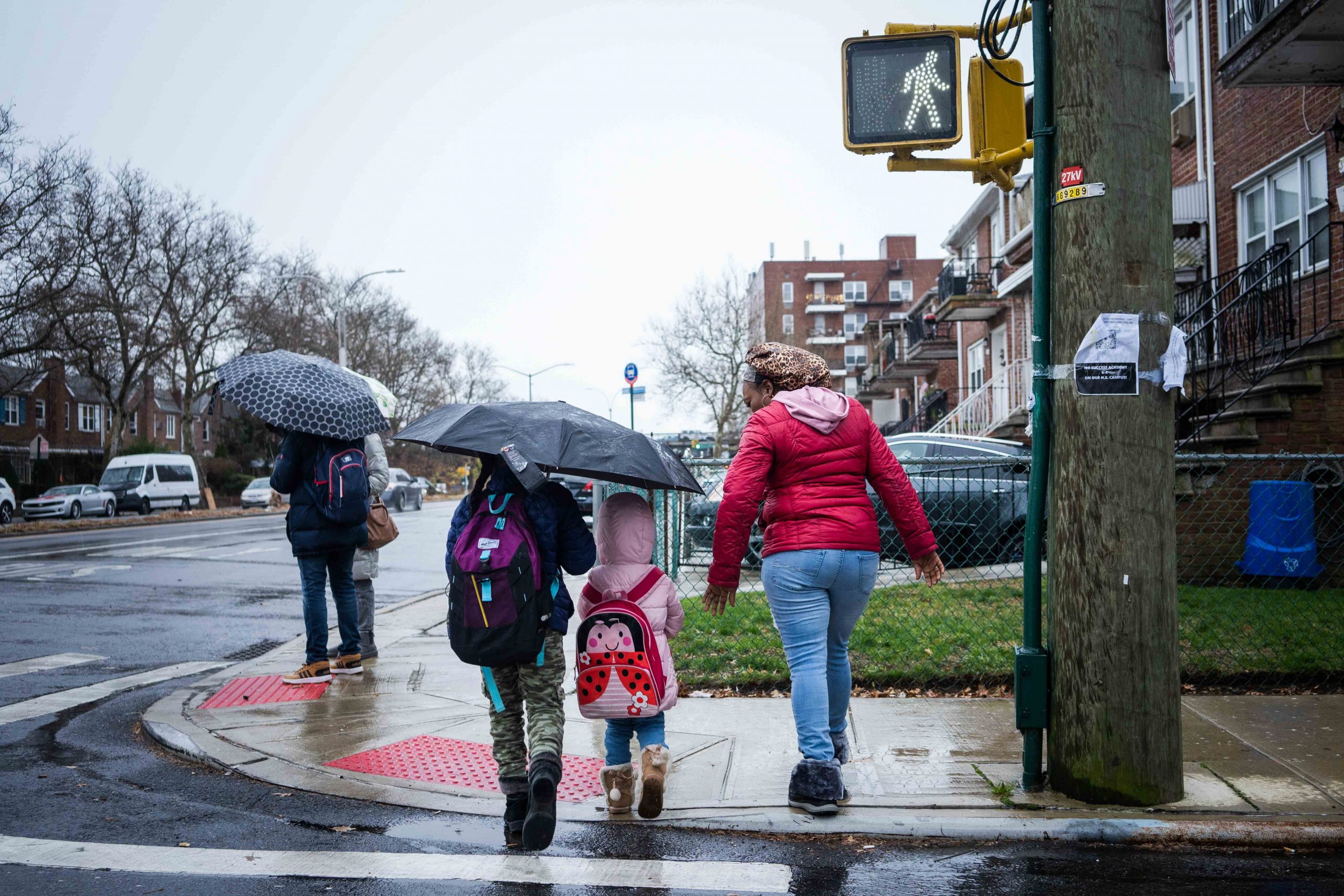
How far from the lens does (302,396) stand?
625cm

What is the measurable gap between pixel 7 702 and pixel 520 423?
4.72 meters

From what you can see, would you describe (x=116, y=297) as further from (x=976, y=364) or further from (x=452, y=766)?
(x=452, y=766)

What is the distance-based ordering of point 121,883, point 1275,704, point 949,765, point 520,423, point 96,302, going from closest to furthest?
point 121,883
point 520,423
point 949,765
point 1275,704
point 96,302

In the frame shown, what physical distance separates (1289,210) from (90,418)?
6874 cm

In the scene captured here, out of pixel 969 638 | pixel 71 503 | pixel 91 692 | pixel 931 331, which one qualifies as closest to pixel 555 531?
pixel 969 638

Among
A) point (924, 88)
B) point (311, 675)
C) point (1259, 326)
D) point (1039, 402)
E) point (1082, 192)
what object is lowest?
point (311, 675)

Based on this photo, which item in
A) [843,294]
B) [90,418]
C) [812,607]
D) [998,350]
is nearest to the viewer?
[812,607]

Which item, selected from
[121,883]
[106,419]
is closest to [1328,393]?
[121,883]

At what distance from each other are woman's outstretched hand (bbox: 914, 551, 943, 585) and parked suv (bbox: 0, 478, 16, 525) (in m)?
38.7

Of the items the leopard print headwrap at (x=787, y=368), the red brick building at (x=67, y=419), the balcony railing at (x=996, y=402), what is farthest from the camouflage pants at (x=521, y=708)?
the red brick building at (x=67, y=419)

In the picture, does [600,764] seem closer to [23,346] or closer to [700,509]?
[700,509]

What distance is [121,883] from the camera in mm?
3562

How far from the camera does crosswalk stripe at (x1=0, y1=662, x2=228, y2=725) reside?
20.8ft

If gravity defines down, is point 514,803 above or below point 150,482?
below
